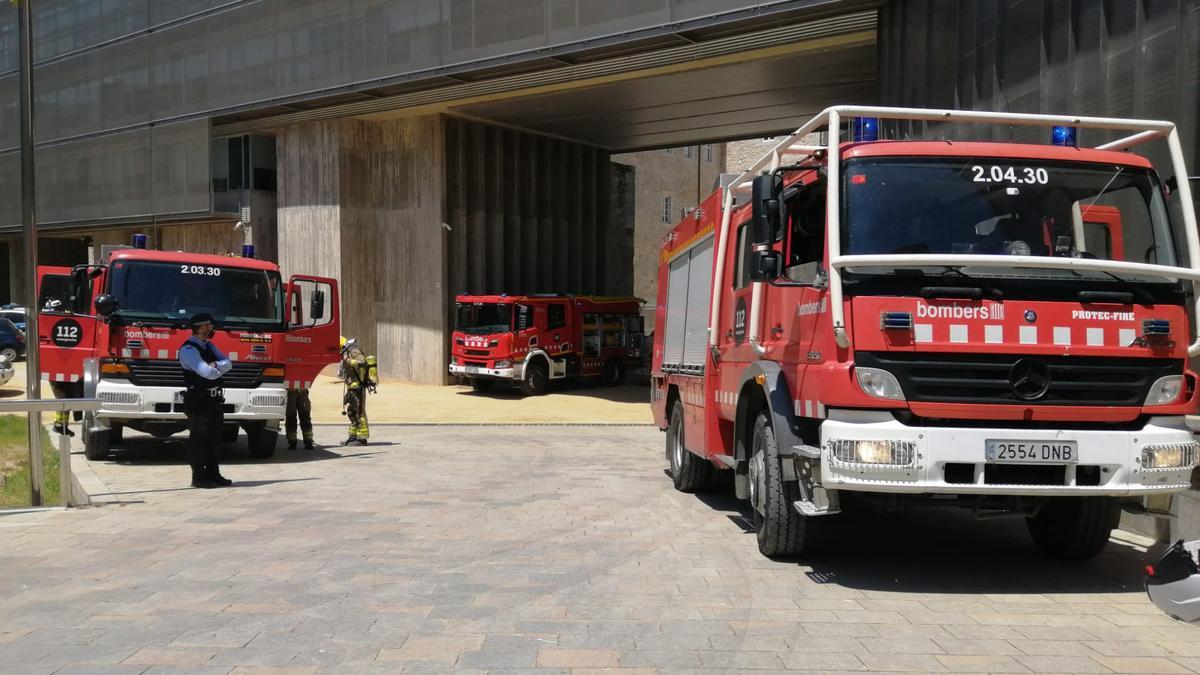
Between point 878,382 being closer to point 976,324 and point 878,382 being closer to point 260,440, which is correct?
Answer: point 976,324

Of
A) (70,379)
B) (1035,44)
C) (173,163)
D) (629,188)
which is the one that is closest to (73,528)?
(70,379)

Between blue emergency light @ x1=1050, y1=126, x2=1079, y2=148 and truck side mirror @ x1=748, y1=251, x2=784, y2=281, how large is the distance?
6.58ft

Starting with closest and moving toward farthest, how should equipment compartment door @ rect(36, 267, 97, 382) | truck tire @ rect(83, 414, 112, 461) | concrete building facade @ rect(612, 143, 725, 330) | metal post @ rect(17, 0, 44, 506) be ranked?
metal post @ rect(17, 0, 44, 506)
truck tire @ rect(83, 414, 112, 461)
equipment compartment door @ rect(36, 267, 97, 382)
concrete building facade @ rect(612, 143, 725, 330)

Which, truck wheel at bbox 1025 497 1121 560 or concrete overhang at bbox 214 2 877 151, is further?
concrete overhang at bbox 214 2 877 151

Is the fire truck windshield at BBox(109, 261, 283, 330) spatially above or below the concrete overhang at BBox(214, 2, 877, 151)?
below

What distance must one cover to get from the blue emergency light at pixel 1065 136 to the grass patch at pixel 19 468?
8837 millimetres

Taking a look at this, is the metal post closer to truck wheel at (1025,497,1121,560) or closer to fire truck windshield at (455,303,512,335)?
truck wheel at (1025,497,1121,560)

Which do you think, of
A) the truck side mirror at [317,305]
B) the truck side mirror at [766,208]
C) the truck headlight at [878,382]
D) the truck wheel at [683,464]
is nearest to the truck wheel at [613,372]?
the truck side mirror at [317,305]

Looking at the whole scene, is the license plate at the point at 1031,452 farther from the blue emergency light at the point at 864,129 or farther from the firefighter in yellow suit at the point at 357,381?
the firefighter in yellow suit at the point at 357,381

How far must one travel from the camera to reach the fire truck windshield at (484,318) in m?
24.2

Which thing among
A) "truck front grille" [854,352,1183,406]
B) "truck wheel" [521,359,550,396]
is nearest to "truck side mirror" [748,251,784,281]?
"truck front grille" [854,352,1183,406]

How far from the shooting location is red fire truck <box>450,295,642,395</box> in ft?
78.6

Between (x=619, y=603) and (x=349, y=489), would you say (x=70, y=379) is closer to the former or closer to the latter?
(x=349, y=489)

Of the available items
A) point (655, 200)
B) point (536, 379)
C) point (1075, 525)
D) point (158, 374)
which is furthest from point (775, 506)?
point (655, 200)
